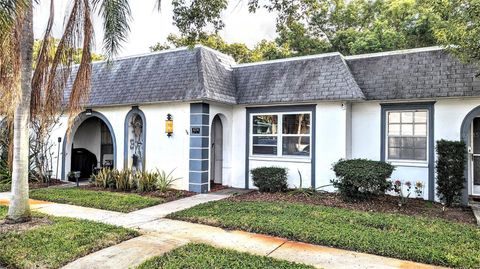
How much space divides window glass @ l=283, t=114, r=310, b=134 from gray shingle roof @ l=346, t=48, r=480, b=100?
1902 mm

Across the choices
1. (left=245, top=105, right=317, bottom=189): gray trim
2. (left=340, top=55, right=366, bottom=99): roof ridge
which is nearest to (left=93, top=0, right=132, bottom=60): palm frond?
(left=245, top=105, right=317, bottom=189): gray trim

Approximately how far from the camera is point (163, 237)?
18.2 feet

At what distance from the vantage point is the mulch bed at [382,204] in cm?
720

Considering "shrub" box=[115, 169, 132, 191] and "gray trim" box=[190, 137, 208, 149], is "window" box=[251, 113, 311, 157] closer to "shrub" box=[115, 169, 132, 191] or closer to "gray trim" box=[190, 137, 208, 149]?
"gray trim" box=[190, 137, 208, 149]

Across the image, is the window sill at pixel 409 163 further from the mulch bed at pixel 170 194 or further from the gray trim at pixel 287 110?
the mulch bed at pixel 170 194

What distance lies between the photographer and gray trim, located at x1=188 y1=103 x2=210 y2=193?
991 cm

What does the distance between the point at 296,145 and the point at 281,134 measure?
23.5 inches

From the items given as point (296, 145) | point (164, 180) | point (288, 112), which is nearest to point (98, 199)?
point (164, 180)

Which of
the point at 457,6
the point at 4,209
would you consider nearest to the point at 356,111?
the point at 457,6

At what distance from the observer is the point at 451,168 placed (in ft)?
26.2

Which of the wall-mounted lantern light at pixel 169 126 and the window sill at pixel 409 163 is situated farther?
the wall-mounted lantern light at pixel 169 126

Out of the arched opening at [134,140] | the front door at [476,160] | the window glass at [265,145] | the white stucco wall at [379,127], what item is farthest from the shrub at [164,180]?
the front door at [476,160]

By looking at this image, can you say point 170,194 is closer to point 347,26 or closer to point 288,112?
point 288,112

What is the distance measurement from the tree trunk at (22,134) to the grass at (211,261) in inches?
140
